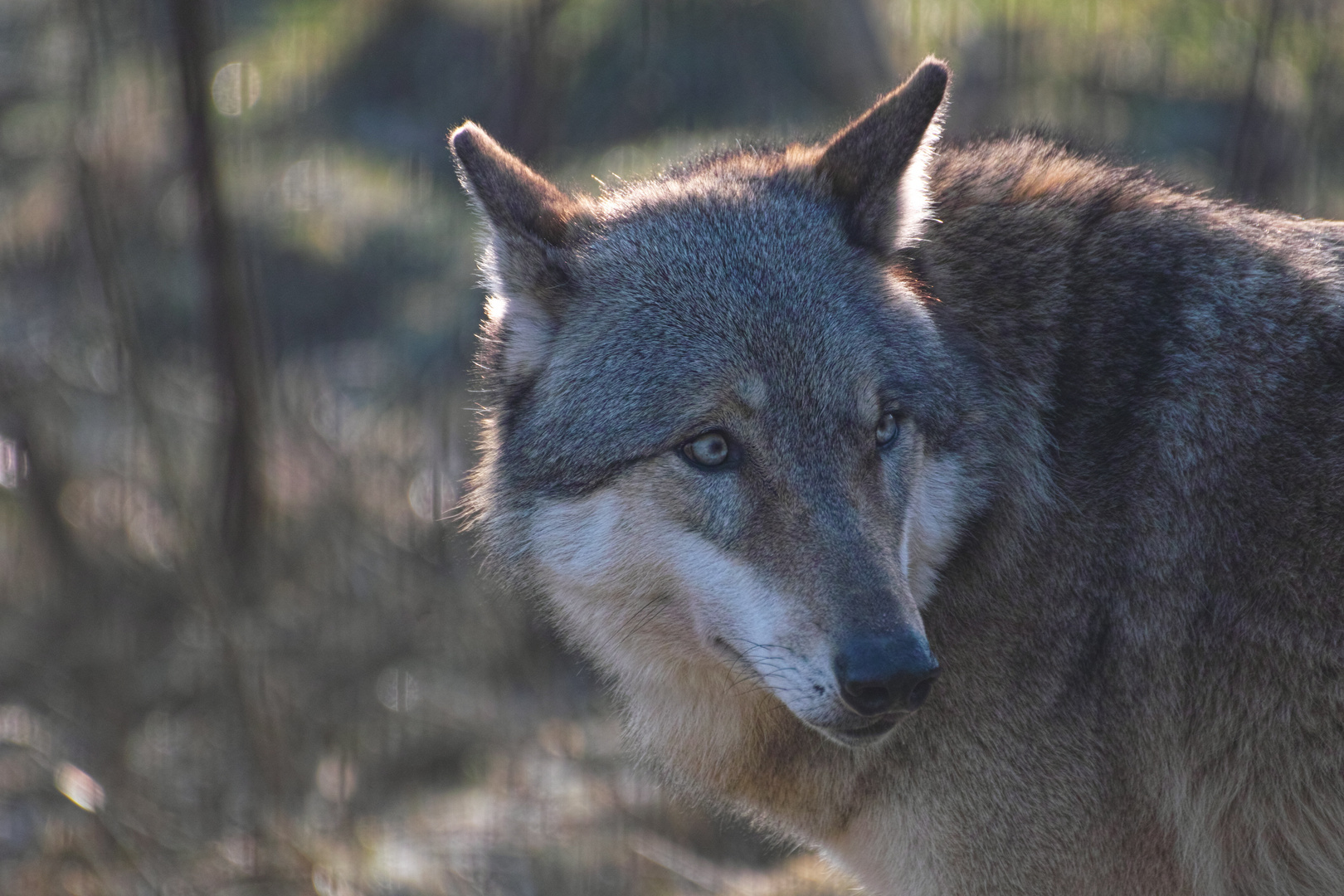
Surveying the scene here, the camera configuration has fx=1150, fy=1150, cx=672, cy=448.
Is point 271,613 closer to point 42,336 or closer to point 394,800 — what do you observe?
point 394,800

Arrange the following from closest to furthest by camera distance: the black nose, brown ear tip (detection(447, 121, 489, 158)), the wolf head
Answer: the black nose, the wolf head, brown ear tip (detection(447, 121, 489, 158))

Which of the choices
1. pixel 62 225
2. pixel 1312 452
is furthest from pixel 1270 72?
pixel 62 225

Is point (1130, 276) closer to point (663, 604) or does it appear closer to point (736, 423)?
point (736, 423)

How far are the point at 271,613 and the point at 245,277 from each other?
2566 millimetres

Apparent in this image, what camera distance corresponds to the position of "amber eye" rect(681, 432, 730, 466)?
3207 millimetres

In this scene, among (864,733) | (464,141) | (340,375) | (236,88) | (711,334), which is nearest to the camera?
(864,733)

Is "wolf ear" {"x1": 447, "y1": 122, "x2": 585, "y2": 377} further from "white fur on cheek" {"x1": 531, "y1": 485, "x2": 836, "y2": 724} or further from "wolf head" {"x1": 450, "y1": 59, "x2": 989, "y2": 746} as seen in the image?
"white fur on cheek" {"x1": 531, "y1": 485, "x2": 836, "y2": 724}

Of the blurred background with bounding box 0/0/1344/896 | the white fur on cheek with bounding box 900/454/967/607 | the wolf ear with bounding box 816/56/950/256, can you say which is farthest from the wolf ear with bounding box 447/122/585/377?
the blurred background with bounding box 0/0/1344/896

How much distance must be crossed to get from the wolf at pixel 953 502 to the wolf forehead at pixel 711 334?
0.04 feet

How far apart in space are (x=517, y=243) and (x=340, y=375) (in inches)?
301

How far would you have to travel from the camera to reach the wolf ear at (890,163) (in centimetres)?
349

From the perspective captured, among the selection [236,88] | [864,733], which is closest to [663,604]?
[864,733]

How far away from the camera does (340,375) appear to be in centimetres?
1073

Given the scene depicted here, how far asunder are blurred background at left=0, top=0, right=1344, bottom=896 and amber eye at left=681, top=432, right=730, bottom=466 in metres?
3.47
